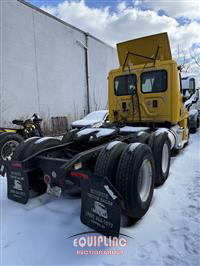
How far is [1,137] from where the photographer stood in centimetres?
525

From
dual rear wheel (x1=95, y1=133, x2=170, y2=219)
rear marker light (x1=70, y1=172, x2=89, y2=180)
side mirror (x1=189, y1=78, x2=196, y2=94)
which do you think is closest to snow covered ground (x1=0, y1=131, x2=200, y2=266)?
dual rear wheel (x1=95, y1=133, x2=170, y2=219)

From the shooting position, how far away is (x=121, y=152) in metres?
2.88

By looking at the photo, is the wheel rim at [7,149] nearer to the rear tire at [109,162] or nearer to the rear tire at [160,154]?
the rear tire at [109,162]

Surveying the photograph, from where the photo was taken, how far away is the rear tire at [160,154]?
3.85m

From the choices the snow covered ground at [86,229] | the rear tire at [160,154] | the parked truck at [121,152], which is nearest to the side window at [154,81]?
the parked truck at [121,152]

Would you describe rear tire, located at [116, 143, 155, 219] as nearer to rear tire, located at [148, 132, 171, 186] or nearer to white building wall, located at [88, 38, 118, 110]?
rear tire, located at [148, 132, 171, 186]

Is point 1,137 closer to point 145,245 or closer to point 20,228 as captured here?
point 20,228

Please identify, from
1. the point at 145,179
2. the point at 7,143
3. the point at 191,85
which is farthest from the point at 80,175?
the point at 191,85

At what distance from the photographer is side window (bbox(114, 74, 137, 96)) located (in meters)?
5.69

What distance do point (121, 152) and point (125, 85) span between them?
3.39 meters

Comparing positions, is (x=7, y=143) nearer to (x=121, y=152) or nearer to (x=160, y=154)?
(x=121, y=152)

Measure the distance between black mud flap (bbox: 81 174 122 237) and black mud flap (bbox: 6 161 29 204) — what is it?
0.99m

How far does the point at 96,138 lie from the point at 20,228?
180cm

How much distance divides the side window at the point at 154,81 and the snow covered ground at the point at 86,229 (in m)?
2.68
